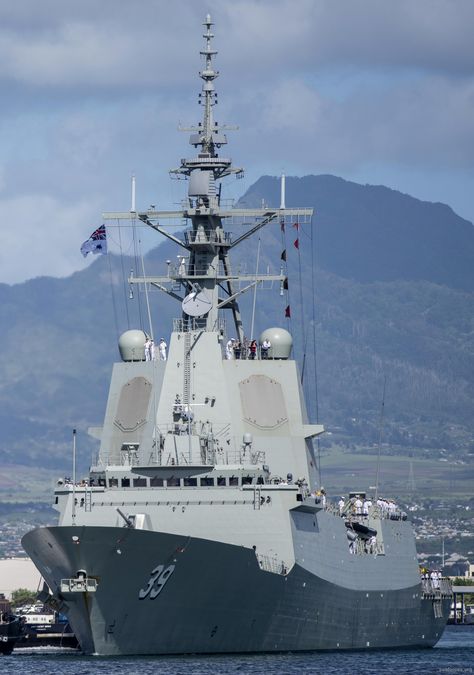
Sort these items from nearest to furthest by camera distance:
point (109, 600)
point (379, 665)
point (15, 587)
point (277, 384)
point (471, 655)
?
1. point (109, 600)
2. point (379, 665)
3. point (277, 384)
4. point (471, 655)
5. point (15, 587)

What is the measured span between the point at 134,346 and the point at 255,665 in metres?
13.1

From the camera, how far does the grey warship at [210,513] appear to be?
4909 centimetres

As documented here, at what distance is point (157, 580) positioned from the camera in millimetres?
48781

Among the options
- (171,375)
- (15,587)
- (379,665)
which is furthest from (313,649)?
(15,587)

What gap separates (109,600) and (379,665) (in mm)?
8661

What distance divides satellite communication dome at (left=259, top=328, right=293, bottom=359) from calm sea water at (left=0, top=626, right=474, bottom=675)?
9.48m

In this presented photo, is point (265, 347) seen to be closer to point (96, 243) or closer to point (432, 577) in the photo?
point (96, 243)

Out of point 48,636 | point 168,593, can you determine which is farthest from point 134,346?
point 48,636

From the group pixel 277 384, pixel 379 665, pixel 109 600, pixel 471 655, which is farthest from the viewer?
pixel 471 655

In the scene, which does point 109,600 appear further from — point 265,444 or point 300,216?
point 300,216

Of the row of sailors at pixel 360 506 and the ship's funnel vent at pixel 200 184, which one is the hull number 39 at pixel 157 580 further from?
the ship's funnel vent at pixel 200 184

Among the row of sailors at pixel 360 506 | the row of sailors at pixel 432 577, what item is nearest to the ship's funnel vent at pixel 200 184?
the row of sailors at pixel 360 506

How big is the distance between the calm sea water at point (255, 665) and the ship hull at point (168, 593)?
0.52 metres

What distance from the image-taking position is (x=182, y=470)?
170ft
